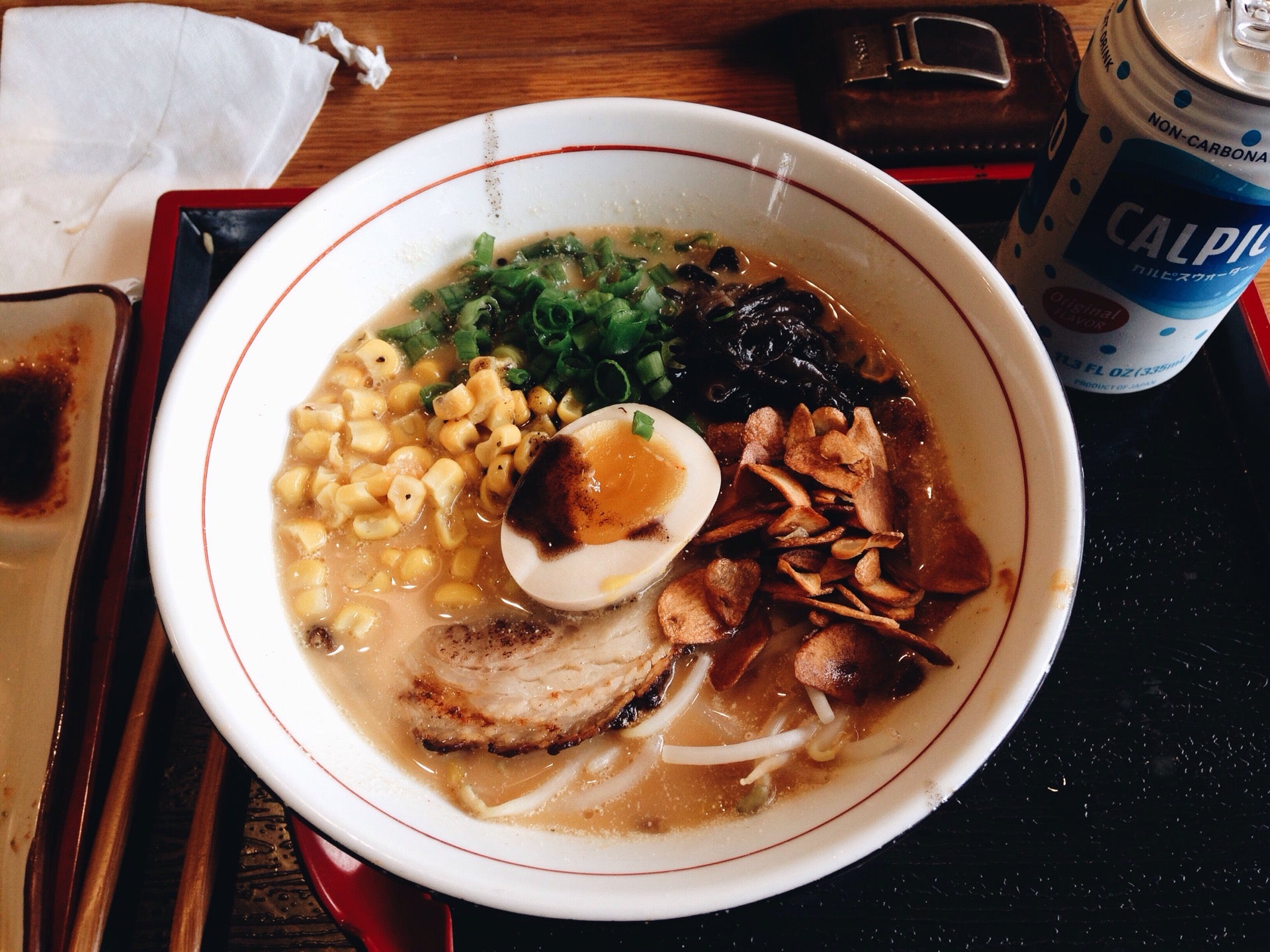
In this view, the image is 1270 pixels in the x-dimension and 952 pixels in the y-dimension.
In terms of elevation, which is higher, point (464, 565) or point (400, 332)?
point (400, 332)

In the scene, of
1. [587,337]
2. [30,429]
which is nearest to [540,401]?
[587,337]

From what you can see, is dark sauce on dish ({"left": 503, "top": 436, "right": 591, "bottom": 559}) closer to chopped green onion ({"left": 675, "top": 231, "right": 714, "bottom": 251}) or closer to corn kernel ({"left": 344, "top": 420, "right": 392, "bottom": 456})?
corn kernel ({"left": 344, "top": 420, "right": 392, "bottom": 456})

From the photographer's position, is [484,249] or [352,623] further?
[484,249]

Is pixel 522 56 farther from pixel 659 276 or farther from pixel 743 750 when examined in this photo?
pixel 743 750

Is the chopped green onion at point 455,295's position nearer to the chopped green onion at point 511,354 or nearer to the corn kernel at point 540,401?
the chopped green onion at point 511,354

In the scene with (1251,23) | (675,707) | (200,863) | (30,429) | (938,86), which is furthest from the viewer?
(938,86)

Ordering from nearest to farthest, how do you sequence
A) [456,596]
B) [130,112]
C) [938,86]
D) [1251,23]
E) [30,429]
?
[1251,23]
[456,596]
[30,429]
[938,86]
[130,112]

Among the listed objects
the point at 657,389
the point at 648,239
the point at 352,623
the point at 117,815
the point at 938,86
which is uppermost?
the point at 938,86
